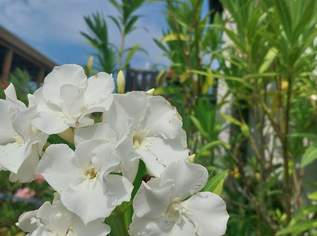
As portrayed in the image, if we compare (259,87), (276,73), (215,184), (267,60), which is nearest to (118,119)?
(215,184)

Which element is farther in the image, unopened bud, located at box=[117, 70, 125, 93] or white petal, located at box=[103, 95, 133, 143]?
unopened bud, located at box=[117, 70, 125, 93]

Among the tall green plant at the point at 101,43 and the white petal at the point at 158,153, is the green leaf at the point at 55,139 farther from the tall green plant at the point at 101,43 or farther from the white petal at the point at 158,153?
the tall green plant at the point at 101,43

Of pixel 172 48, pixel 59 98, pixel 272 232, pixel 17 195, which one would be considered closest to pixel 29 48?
pixel 17 195

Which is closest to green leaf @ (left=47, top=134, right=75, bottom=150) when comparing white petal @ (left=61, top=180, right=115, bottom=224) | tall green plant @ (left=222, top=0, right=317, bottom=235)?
white petal @ (left=61, top=180, right=115, bottom=224)

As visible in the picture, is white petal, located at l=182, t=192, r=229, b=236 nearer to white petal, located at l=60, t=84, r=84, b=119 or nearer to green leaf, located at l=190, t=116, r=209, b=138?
white petal, located at l=60, t=84, r=84, b=119

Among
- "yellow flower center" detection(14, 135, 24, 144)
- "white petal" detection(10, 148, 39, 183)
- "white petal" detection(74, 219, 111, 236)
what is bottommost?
"white petal" detection(74, 219, 111, 236)

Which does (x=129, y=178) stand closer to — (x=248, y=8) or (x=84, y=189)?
(x=84, y=189)

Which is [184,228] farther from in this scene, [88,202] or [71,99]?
[71,99]
